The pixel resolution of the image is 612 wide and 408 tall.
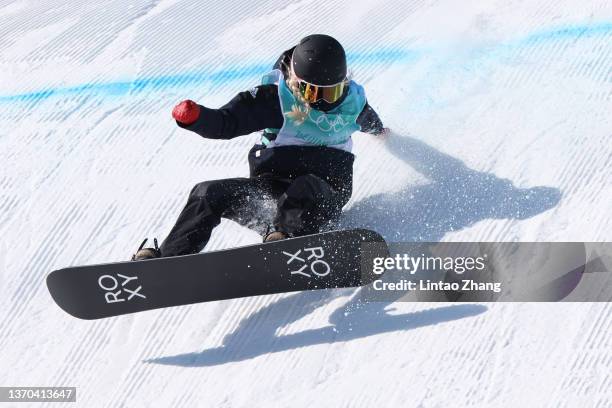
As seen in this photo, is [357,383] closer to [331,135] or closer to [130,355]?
[130,355]

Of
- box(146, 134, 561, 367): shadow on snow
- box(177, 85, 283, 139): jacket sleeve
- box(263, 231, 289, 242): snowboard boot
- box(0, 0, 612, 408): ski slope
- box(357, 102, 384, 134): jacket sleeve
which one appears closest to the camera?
box(0, 0, 612, 408): ski slope

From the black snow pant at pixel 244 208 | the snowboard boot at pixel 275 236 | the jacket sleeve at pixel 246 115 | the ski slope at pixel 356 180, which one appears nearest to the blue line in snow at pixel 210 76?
the ski slope at pixel 356 180

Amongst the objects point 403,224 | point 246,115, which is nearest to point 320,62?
point 246,115

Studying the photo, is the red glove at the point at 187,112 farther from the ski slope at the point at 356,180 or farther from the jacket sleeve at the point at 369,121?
the jacket sleeve at the point at 369,121

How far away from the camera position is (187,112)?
312 centimetres

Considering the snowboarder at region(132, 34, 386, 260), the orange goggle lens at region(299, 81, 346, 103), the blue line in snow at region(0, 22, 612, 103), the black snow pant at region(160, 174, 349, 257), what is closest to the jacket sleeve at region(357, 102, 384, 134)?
the snowboarder at region(132, 34, 386, 260)

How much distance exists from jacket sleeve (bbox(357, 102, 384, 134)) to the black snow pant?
1.70ft

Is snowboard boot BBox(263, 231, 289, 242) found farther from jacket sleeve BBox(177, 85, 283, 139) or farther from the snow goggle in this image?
the snow goggle

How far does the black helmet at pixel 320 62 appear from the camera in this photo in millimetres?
3223

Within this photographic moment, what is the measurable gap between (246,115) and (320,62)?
1.26 ft

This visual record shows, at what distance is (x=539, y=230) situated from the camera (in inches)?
131

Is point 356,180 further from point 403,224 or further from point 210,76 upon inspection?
point 210,76

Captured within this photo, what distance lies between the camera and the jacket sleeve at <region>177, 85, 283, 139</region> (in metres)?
3.28

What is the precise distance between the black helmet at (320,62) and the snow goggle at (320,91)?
0.03m
